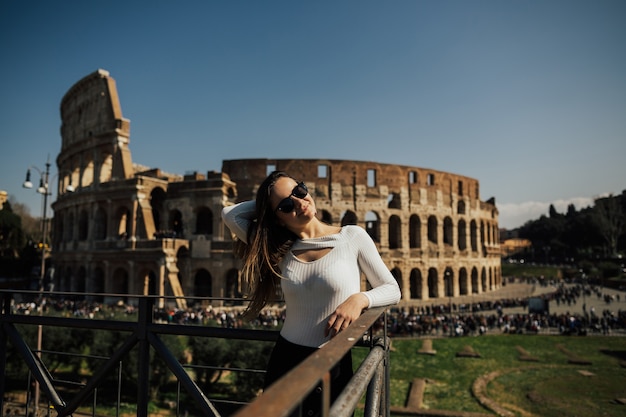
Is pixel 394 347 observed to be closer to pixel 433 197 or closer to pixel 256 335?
pixel 433 197

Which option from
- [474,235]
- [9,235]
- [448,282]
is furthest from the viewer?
[9,235]

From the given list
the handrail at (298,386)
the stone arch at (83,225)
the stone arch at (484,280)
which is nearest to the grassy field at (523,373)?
the handrail at (298,386)

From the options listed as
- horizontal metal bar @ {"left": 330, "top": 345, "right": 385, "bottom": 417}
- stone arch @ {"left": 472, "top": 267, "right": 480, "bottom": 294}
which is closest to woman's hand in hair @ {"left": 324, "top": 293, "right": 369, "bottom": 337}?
horizontal metal bar @ {"left": 330, "top": 345, "right": 385, "bottom": 417}

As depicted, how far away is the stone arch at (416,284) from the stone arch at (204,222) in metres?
16.3

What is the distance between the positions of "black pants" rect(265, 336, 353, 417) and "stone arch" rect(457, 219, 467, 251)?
3650cm

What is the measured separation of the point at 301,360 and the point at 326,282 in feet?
1.27

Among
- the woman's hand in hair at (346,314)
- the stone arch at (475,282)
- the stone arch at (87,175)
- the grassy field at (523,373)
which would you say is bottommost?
the grassy field at (523,373)

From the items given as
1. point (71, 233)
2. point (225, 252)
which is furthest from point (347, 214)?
point (71, 233)

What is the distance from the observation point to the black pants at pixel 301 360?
68.4 inches

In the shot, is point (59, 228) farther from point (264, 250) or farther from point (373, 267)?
point (373, 267)

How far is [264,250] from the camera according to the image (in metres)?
2.01

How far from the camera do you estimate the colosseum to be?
87.5 ft

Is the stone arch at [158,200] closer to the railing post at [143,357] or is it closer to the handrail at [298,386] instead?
the railing post at [143,357]

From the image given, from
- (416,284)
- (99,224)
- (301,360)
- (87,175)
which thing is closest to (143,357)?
(301,360)
